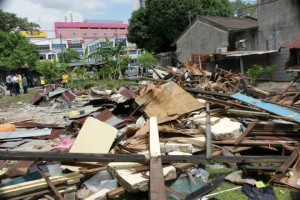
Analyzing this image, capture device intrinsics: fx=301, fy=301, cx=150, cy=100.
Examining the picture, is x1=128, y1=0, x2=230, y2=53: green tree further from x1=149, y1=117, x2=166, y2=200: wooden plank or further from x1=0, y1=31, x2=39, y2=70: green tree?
x1=149, y1=117, x2=166, y2=200: wooden plank

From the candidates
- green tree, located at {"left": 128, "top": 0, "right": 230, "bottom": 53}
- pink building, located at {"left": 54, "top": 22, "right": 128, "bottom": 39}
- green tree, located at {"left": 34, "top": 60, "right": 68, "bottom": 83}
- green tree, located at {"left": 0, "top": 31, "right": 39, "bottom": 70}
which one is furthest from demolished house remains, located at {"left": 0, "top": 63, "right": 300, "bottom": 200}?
pink building, located at {"left": 54, "top": 22, "right": 128, "bottom": 39}

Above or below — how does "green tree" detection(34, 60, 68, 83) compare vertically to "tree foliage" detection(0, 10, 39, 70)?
below

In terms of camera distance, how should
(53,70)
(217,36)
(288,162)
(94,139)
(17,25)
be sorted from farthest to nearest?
(17,25)
(53,70)
(217,36)
(94,139)
(288,162)

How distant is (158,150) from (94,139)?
57.1 inches

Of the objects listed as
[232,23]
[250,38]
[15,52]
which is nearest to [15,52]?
[15,52]

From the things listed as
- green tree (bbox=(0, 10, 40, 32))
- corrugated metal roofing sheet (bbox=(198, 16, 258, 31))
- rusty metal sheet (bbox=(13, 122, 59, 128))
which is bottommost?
rusty metal sheet (bbox=(13, 122, 59, 128))

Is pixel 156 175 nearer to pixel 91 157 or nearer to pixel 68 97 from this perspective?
pixel 91 157

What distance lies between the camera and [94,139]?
17.5 feet

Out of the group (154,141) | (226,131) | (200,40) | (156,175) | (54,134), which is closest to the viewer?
(156,175)

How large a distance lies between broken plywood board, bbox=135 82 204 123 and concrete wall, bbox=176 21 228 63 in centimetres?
1705

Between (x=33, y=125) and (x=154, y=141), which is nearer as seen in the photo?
(x=154, y=141)

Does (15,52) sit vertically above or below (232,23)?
below

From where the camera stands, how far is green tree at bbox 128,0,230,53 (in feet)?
98.4

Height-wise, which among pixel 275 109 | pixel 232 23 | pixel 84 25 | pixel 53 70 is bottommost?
pixel 275 109
